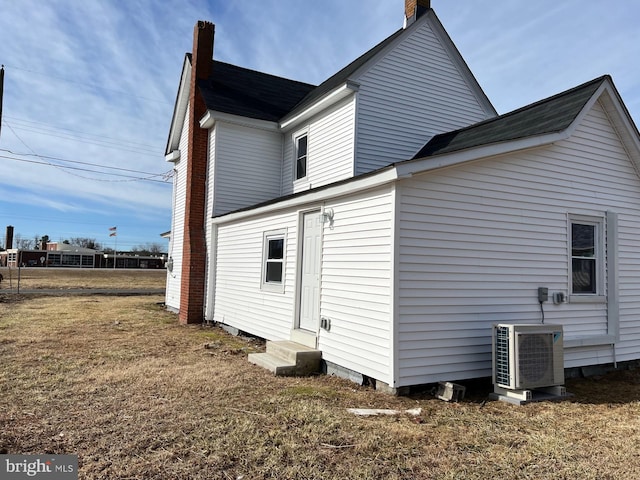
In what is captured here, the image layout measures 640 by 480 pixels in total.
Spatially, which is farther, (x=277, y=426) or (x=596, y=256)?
(x=596, y=256)

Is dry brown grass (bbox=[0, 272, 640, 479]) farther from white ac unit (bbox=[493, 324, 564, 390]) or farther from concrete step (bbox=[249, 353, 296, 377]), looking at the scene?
white ac unit (bbox=[493, 324, 564, 390])

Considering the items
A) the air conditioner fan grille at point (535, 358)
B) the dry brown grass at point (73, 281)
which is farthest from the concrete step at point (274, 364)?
the dry brown grass at point (73, 281)

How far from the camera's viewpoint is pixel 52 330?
1092 centimetres

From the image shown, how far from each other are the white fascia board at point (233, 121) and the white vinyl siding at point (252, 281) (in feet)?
9.94

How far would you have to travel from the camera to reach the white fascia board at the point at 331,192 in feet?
20.0

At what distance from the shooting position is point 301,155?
13070 mm

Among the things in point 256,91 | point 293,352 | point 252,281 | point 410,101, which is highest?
point 256,91

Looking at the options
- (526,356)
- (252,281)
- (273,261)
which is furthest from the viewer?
(252,281)

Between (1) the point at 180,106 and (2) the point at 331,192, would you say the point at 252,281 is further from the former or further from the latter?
(1) the point at 180,106

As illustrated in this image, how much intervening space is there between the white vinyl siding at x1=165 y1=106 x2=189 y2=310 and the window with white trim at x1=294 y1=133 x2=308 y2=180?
4235 mm

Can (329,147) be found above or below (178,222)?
above

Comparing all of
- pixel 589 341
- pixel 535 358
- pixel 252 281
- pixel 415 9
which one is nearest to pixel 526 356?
pixel 535 358

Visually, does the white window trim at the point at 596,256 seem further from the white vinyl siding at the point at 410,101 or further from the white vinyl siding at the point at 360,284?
the white vinyl siding at the point at 410,101

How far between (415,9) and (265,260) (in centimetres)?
802
